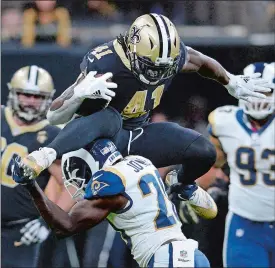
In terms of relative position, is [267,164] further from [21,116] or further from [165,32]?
[165,32]

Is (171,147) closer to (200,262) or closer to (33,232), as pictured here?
(200,262)

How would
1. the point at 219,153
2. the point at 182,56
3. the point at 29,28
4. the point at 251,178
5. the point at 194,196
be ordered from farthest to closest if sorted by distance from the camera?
the point at 29,28
the point at 219,153
the point at 251,178
the point at 194,196
the point at 182,56

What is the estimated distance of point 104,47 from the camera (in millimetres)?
5023

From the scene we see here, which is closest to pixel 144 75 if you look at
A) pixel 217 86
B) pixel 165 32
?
pixel 165 32

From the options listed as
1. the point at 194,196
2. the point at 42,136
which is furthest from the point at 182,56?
the point at 42,136

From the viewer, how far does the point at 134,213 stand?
15.1ft

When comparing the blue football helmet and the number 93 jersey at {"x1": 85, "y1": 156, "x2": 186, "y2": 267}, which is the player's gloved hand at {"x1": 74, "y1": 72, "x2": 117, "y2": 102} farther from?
the number 93 jersey at {"x1": 85, "y1": 156, "x2": 186, "y2": 267}

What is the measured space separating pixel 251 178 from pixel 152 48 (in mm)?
2229

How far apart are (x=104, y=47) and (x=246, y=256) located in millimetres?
2213

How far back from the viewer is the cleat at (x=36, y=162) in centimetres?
446

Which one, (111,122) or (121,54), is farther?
(121,54)

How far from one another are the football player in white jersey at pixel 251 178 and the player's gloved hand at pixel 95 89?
2.12 metres

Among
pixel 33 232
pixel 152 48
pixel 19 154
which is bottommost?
pixel 33 232

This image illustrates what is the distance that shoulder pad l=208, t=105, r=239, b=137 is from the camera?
6895mm
